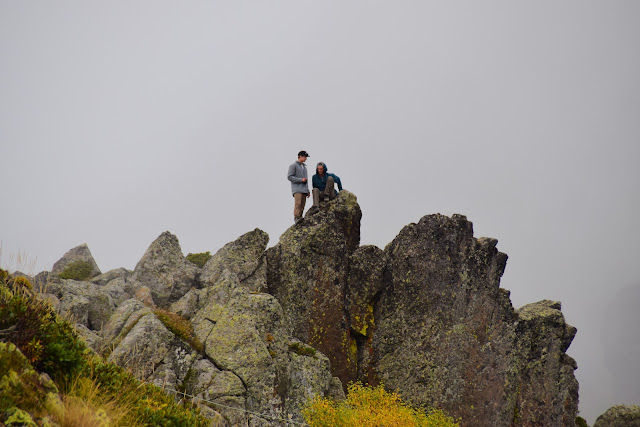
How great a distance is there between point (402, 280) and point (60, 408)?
28333mm

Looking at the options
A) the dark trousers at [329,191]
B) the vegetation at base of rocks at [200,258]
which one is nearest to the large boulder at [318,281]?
the dark trousers at [329,191]

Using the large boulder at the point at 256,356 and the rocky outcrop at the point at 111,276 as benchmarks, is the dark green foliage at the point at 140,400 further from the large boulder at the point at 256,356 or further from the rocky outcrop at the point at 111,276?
the rocky outcrop at the point at 111,276

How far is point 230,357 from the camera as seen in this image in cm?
2186

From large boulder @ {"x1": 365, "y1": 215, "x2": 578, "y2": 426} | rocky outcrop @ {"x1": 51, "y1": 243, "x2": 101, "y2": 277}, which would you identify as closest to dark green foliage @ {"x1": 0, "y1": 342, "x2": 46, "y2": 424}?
large boulder @ {"x1": 365, "y1": 215, "x2": 578, "y2": 426}

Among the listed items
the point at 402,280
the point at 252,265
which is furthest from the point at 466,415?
the point at 252,265

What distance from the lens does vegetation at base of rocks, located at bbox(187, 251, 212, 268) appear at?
40631 mm

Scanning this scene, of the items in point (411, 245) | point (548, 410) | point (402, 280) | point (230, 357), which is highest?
point (411, 245)

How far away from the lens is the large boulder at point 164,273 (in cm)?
3189

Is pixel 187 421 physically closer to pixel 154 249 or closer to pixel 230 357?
pixel 230 357

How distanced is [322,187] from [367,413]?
17.9 meters

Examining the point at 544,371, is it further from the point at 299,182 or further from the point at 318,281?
the point at 299,182

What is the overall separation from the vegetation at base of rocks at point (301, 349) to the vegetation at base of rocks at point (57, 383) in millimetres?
13700

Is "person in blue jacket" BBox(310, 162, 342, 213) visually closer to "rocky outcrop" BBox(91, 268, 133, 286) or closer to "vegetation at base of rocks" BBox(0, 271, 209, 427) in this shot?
"rocky outcrop" BBox(91, 268, 133, 286)

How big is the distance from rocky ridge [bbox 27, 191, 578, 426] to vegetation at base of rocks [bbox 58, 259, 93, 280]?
2.75 meters
